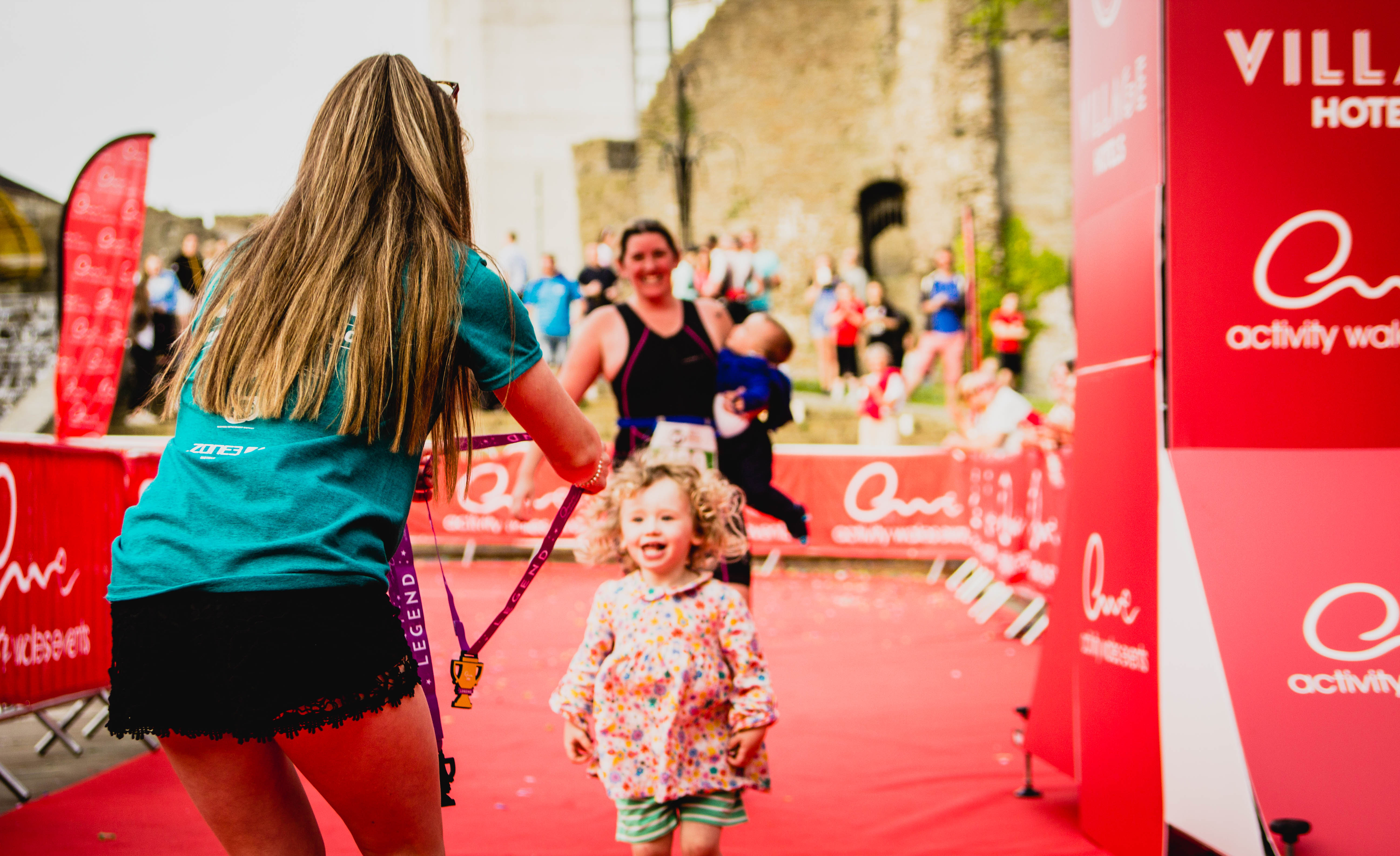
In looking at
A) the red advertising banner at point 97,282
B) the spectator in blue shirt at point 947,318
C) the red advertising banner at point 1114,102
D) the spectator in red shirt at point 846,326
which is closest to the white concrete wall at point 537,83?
the spectator in red shirt at point 846,326

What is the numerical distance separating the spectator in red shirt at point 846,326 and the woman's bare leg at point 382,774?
717 inches

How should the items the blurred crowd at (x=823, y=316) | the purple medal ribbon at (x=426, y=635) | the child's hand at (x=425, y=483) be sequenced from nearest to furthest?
the purple medal ribbon at (x=426, y=635), the child's hand at (x=425, y=483), the blurred crowd at (x=823, y=316)

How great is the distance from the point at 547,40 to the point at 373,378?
34244 millimetres

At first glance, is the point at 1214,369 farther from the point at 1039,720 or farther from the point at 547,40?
the point at 547,40

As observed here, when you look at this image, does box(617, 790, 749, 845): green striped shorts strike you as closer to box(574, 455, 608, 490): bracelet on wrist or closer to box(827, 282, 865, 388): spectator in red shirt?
box(574, 455, 608, 490): bracelet on wrist

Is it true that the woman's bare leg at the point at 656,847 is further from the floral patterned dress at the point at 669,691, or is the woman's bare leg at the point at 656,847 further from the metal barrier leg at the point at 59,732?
the metal barrier leg at the point at 59,732

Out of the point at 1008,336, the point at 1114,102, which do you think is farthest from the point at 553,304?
the point at 1114,102

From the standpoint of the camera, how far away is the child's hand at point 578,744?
294cm

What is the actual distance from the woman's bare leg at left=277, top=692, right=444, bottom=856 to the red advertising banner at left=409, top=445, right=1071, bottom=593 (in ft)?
28.0

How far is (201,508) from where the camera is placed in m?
1.55

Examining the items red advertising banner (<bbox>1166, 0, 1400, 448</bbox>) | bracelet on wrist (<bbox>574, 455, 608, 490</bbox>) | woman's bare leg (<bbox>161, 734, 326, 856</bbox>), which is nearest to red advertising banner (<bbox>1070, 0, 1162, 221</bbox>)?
red advertising banner (<bbox>1166, 0, 1400, 448</bbox>)

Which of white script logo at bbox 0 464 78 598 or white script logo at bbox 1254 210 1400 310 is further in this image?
white script logo at bbox 0 464 78 598

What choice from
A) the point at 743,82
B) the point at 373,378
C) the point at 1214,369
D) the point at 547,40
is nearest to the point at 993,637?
the point at 1214,369

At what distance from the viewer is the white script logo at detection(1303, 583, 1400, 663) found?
285 cm
